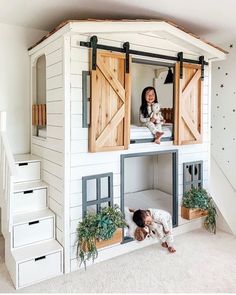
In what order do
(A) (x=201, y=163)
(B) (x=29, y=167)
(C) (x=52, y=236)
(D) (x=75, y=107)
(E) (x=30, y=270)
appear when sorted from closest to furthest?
(E) (x=30, y=270) < (D) (x=75, y=107) < (C) (x=52, y=236) < (B) (x=29, y=167) < (A) (x=201, y=163)

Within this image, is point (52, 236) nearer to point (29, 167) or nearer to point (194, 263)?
point (29, 167)

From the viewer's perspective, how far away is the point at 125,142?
2.74m

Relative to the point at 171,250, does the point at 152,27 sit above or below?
above

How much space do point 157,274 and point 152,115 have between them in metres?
1.61

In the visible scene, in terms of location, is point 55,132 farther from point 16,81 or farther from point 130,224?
point 130,224

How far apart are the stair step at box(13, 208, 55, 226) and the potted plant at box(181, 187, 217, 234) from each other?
1.56 meters

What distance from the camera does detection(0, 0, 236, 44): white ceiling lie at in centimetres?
244

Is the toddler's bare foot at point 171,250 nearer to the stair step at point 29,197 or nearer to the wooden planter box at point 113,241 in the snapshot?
the wooden planter box at point 113,241

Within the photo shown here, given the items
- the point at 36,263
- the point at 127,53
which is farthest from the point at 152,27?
the point at 36,263

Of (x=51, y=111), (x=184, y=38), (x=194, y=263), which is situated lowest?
(x=194, y=263)

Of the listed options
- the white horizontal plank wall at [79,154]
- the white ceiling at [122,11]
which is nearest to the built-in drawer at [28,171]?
the white horizontal plank wall at [79,154]

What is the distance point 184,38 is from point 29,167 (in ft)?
6.90

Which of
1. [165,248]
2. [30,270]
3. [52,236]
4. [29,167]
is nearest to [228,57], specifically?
[165,248]

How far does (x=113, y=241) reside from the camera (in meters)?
2.66
